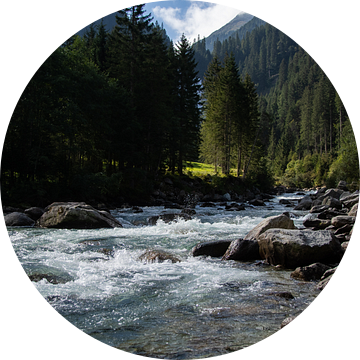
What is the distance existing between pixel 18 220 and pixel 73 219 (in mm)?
2529

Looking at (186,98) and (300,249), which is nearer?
(300,249)

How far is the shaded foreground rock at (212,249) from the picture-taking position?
8.85 meters

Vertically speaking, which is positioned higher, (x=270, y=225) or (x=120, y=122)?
(x=120, y=122)

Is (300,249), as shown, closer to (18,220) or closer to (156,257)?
(156,257)

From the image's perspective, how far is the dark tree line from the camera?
59.7 ft

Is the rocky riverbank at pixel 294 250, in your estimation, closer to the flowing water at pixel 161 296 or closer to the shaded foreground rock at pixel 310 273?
the shaded foreground rock at pixel 310 273

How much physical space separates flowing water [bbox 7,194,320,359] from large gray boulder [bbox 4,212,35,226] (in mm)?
3572

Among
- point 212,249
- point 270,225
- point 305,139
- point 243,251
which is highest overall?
point 305,139

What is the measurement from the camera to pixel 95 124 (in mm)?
23344

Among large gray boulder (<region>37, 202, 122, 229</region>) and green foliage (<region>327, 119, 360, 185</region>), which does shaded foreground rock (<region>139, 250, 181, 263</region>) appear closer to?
large gray boulder (<region>37, 202, 122, 229</region>)

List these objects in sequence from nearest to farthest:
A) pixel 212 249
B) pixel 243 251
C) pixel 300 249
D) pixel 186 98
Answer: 1. pixel 300 249
2. pixel 243 251
3. pixel 212 249
4. pixel 186 98

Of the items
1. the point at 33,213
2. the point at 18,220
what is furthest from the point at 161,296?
the point at 33,213

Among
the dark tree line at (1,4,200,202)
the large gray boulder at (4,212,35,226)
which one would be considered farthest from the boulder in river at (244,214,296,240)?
the dark tree line at (1,4,200,202)

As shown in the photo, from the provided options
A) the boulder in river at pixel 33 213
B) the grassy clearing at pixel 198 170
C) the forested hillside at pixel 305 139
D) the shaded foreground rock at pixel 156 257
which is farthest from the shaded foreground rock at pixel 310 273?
the forested hillside at pixel 305 139
